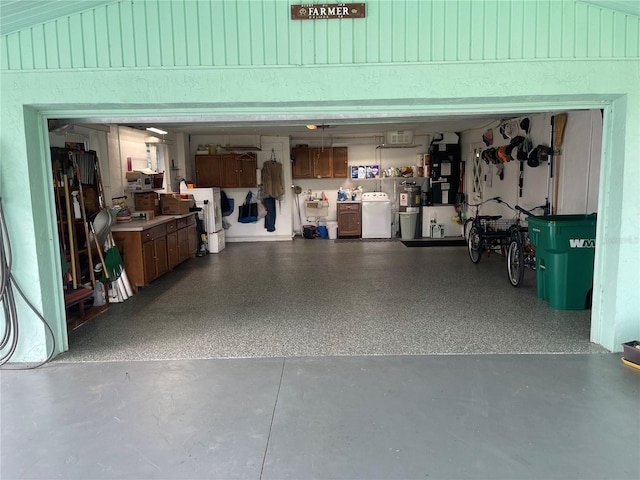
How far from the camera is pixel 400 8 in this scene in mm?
3289

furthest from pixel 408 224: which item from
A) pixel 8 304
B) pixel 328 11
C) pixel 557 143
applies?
pixel 8 304

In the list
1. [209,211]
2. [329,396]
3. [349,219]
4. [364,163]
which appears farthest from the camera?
[364,163]

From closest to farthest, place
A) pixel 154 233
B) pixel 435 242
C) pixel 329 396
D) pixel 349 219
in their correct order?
1. pixel 329 396
2. pixel 154 233
3. pixel 435 242
4. pixel 349 219

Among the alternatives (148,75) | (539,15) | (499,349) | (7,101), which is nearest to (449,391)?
(499,349)

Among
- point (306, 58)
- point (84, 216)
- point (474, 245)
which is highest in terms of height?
point (306, 58)

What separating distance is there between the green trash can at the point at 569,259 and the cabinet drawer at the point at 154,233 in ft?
15.9

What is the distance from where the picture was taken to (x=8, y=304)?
3.46 metres

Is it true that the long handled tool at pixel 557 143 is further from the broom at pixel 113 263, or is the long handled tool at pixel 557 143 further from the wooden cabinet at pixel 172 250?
the broom at pixel 113 263

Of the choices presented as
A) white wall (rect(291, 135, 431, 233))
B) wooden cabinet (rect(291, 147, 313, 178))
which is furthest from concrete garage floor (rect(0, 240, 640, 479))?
white wall (rect(291, 135, 431, 233))

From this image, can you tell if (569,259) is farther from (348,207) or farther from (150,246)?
(348,207)

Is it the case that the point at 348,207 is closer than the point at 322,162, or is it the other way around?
the point at 348,207

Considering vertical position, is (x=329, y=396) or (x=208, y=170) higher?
(x=208, y=170)

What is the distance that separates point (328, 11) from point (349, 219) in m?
7.47

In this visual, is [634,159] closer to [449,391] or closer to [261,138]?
[449,391]
